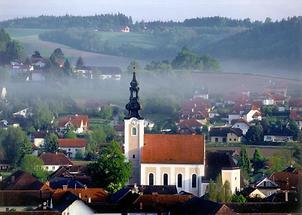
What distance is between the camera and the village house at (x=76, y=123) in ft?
96.1

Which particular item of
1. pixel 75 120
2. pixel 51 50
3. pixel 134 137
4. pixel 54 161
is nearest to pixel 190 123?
pixel 75 120

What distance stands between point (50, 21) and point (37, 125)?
21.1 m

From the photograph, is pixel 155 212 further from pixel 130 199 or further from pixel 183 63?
pixel 183 63

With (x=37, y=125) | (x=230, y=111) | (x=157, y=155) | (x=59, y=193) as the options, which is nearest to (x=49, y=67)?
(x=230, y=111)

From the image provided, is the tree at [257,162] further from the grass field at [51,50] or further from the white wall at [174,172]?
the grass field at [51,50]

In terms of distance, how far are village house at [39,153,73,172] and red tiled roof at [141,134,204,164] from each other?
11.0ft

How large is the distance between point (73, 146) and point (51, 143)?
514 millimetres

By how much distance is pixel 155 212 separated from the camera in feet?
47.7

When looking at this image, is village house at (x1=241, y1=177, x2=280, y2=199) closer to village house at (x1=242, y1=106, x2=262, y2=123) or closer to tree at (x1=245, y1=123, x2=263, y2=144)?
tree at (x1=245, y1=123, x2=263, y2=144)

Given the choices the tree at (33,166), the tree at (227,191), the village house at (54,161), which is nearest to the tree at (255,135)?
the village house at (54,161)

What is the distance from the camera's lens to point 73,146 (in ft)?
83.1

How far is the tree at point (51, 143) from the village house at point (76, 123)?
1.96m

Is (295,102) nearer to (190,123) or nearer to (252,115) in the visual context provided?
(252,115)

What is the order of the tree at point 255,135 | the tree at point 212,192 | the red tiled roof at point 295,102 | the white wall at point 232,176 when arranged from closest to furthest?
the tree at point 212,192
the white wall at point 232,176
the tree at point 255,135
the red tiled roof at point 295,102
